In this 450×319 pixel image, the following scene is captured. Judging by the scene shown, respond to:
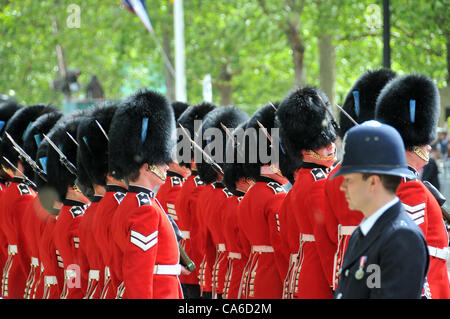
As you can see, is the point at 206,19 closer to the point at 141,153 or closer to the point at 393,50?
the point at 393,50

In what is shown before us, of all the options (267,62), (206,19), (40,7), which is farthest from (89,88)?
(267,62)

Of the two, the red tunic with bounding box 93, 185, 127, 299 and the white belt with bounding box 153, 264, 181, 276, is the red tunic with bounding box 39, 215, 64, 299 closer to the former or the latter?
the red tunic with bounding box 93, 185, 127, 299

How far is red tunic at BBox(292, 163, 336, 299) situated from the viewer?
176 inches

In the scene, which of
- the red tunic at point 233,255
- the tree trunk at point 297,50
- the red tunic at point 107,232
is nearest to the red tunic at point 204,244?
the red tunic at point 233,255

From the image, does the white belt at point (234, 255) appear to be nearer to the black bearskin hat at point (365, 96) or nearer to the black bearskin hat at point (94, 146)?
the black bearskin hat at point (365, 96)

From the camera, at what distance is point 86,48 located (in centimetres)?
2697

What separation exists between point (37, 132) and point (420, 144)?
3.06 metres

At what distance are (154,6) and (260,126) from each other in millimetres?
15398

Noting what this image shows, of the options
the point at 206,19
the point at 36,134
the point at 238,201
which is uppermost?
the point at 206,19

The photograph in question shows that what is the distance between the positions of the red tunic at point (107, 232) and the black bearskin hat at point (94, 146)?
12.4 inches

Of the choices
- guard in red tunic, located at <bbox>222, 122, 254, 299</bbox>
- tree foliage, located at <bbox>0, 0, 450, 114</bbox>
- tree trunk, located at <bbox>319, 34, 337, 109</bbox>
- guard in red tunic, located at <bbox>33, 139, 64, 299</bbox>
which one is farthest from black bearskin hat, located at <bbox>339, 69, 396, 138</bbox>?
tree trunk, located at <bbox>319, 34, 337, 109</bbox>

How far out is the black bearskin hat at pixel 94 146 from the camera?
185 inches

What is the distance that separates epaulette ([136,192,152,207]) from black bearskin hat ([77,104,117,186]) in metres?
0.79

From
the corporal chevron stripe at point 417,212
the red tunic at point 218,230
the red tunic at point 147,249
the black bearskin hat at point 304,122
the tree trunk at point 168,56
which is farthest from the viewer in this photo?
the tree trunk at point 168,56
